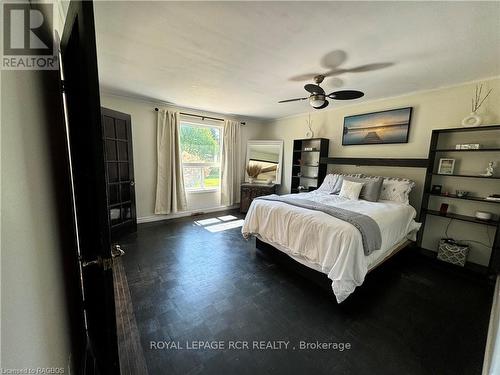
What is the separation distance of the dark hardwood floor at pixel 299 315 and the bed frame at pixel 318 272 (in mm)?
98

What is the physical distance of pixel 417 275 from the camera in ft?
8.23

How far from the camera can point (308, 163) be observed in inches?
186

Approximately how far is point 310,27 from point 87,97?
167 cm

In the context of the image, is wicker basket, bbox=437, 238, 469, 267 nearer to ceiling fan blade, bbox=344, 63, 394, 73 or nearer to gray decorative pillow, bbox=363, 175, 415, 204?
gray decorative pillow, bbox=363, 175, 415, 204

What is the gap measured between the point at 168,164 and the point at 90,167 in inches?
136

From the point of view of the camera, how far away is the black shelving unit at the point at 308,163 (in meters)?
4.27

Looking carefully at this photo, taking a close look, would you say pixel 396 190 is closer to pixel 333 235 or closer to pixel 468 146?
pixel 468 146

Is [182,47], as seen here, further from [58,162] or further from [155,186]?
[155,186]

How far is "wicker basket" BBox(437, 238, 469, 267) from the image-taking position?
259 centimetres

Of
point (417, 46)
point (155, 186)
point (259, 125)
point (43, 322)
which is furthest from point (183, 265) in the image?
point (259, 125)

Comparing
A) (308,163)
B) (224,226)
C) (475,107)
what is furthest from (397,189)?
(224,226)

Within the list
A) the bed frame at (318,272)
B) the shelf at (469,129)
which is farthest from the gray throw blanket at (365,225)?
the shelf at (469,129)

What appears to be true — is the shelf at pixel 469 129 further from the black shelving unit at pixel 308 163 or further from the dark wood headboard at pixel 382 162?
the black shelving unit at pixel 308 163

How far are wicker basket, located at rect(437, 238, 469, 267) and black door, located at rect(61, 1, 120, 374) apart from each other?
12.0 ft
